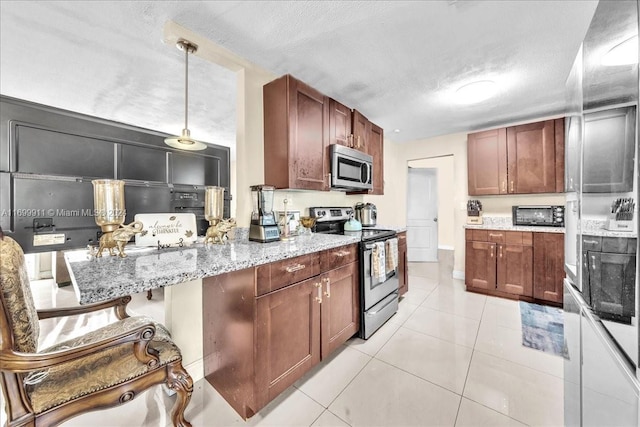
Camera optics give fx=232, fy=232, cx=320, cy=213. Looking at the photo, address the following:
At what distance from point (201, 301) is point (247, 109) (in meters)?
1.53

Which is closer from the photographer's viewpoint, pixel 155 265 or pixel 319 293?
pixel 155 265

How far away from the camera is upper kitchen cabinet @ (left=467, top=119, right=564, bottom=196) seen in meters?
2.94

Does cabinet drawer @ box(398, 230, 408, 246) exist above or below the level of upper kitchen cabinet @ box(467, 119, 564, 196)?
below

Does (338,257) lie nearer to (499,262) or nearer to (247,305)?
(247,305)

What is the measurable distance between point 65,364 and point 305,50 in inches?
91.6

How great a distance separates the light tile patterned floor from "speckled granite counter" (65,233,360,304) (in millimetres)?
655

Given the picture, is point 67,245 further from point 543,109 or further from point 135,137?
point 543,109

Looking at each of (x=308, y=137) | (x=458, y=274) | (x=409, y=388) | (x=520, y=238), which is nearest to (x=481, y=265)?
(x=520, y=238)

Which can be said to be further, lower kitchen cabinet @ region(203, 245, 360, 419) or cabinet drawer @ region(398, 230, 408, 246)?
cabinet drawer @ region(398, 230, 408, 246)

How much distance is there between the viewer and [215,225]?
1.63m

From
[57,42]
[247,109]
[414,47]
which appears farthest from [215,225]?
[414,47]

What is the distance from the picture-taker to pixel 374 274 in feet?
7.00

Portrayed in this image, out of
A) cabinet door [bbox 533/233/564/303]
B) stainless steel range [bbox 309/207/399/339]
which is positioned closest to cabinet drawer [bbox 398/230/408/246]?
stainless steel range [bbox 309/207/399/339]

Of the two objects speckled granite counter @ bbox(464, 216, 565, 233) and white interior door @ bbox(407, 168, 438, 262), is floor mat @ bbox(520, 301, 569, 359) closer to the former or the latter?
speckled granite counter @ bbox(464, 216, 565, 233)
